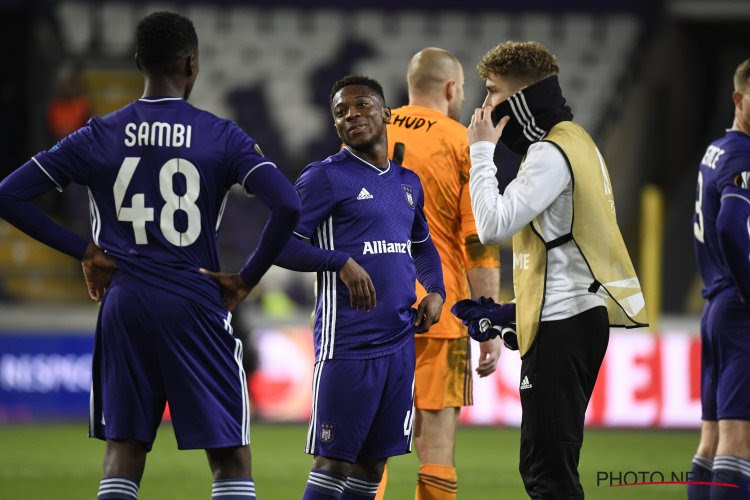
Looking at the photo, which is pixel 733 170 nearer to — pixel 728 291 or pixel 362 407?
pixel 728 291

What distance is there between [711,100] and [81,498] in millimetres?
15257

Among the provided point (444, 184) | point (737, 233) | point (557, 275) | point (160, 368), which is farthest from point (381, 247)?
point (737, 233)

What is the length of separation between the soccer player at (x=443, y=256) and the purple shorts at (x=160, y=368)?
143cm

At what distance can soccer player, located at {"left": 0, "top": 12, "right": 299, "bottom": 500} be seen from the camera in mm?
4297

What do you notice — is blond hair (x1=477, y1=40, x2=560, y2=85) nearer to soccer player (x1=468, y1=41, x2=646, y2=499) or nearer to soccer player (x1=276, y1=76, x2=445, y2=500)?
soccer player (x1=468, y1=41, x2=646, y2=499)

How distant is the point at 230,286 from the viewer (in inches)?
173

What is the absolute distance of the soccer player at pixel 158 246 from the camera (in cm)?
430

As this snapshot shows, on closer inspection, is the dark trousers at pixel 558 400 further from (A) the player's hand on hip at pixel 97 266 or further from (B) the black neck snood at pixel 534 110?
(A) the player's hand on hip at pixel 97 266

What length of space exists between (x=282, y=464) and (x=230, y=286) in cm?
578

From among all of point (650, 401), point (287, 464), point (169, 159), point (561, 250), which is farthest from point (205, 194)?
point (650, 401)

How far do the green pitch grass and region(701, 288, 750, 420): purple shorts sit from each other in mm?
2594

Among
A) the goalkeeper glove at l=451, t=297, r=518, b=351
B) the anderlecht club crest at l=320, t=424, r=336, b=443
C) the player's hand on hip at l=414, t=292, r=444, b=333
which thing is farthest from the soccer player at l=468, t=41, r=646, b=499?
the anderlecht club crest at l=320, t=424, r=336, b=443

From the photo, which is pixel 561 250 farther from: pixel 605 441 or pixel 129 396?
pixel 605 441

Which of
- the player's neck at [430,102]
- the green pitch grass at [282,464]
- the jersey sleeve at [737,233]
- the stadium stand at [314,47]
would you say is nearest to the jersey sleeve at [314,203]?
the player's neck at [430,102]
